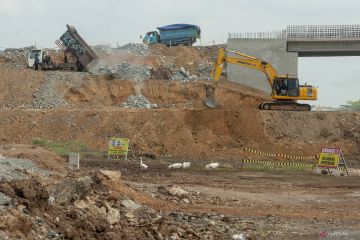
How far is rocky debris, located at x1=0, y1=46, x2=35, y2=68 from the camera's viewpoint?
56713 millimetres

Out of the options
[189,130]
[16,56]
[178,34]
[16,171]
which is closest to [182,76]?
[178,34]

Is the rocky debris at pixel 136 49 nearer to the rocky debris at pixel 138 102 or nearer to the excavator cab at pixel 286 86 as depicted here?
the rocky debris at pixel 138 102

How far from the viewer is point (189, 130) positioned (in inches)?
1634

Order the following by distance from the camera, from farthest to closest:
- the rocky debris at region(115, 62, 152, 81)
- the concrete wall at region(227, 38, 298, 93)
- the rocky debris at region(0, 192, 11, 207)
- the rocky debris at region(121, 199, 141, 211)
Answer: the concrete wall at region(227, 38, 298, 93), the rocky debris at region(115, 62, 152, 81), the rocky debris at region(121, 199, 141, 211), the rocky debris at region(0, 192, 11, 207)

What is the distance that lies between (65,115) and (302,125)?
14.1 meters

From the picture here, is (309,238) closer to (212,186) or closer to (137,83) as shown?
(212,186)

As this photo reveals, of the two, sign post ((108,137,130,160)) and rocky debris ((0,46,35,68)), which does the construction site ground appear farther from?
sign post ((108,137,130,160))

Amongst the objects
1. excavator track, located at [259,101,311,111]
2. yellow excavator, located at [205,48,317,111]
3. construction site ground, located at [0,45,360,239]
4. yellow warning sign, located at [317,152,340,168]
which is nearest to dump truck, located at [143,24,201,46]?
construction site ground, located at [0,45,360,239]

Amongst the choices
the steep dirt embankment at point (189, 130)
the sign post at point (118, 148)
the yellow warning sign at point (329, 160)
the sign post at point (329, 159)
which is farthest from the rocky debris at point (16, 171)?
the steep dirt embankment at point (189, 130)

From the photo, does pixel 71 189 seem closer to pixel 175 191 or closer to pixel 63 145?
pixel 175 191

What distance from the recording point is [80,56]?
54094 mm

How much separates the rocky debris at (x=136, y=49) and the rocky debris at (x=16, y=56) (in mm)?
7661

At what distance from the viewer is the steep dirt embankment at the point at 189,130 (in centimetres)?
4041

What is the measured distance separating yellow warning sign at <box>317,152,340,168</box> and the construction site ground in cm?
110
